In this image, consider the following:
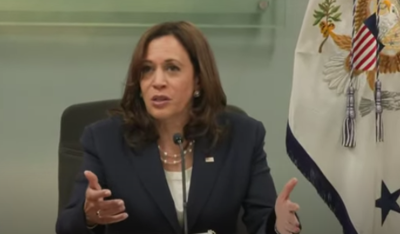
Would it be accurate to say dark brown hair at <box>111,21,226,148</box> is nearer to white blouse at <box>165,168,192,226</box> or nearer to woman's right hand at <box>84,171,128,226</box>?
white blouse at <box>165,168,192,226</box>

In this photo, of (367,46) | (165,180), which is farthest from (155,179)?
(367,46)

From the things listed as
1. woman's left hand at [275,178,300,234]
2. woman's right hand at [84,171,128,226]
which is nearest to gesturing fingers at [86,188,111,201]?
woman's right hand at [84,171,128,226]

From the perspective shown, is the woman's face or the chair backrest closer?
the woman's face

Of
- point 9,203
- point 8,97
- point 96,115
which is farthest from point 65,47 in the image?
point 9,203

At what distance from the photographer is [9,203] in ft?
8.64

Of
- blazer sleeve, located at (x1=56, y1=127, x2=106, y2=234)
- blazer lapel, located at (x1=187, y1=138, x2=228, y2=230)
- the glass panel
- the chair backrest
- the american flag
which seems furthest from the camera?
the glass panel

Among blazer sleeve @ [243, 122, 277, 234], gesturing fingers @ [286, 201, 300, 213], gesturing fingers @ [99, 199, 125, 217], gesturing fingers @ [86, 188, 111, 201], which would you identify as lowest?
blazer sleeve @ [243, 122, 277, 234]

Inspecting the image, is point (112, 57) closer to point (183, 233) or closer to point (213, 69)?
point (213, 69)

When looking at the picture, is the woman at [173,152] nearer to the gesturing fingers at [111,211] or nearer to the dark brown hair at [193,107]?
the dark brown hair at [193,107]

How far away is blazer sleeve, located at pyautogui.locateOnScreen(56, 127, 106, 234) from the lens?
1611 millimetres

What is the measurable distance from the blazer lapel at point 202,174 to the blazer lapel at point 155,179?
2.1 inches

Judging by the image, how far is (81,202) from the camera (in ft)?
5.37

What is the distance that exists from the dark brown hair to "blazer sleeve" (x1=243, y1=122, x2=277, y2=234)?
0.15 meters

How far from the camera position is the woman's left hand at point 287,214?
1.47 metres
